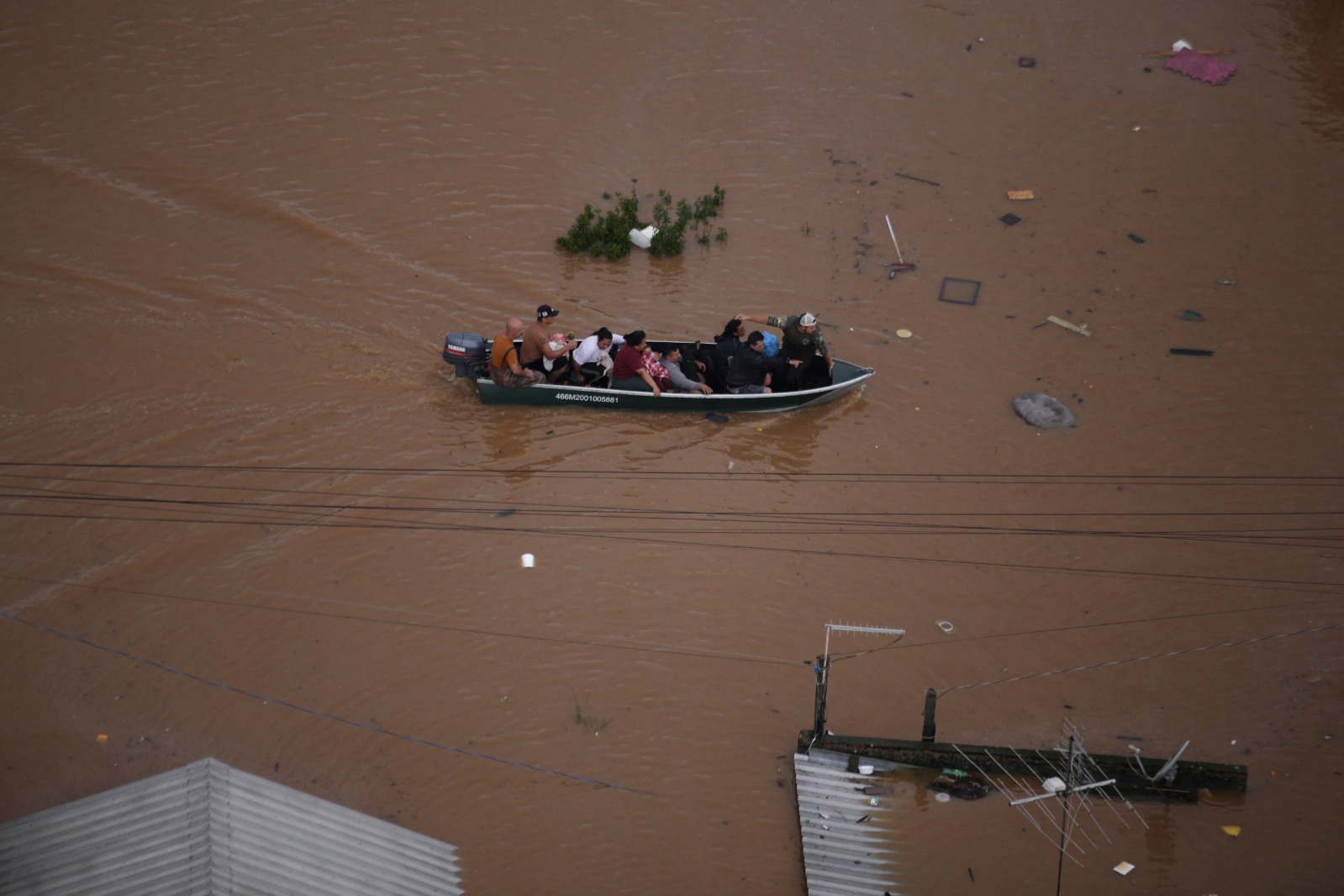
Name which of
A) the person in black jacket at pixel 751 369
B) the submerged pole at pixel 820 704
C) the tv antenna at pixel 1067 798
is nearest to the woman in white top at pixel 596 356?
the person in black jacket at pixel 751 369

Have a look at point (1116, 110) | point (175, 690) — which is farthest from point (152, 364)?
point (1116, 110)

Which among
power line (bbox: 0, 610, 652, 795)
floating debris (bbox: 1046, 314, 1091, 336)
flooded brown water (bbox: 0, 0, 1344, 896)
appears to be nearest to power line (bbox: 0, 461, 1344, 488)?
flooded brown water (bbox: 0, 0, 1344, 896)

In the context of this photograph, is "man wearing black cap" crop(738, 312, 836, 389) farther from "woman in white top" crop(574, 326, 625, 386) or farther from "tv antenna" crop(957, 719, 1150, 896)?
"tv antenna" crop(957, 719, 1150, 896)

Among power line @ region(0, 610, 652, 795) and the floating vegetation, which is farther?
the floating vegetation

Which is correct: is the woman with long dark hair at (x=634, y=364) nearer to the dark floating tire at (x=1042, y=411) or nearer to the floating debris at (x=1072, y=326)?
the dark floating tire at (x=1042, y=411)

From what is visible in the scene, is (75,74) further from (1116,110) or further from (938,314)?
(1116,110)
